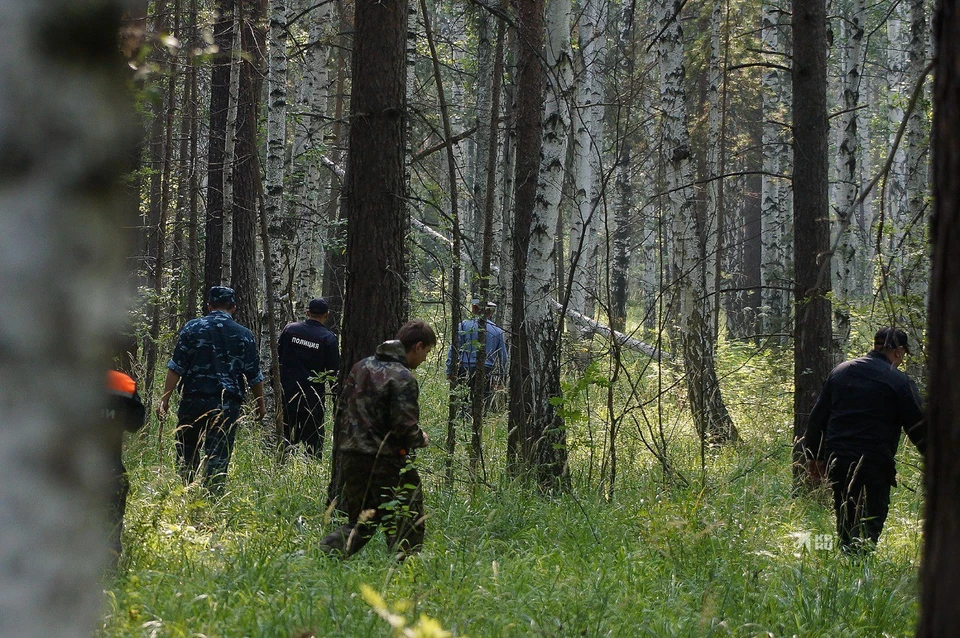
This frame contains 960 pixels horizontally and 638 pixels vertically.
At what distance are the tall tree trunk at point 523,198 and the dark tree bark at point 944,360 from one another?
555cm

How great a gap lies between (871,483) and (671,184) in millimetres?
6193

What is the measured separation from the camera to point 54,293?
1.12 m

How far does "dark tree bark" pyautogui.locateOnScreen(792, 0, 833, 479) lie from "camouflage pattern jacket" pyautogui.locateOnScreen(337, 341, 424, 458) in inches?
206

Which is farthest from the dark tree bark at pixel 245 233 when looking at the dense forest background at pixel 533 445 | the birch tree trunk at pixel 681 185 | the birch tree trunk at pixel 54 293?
the birch tree trunk at pixel 54 293

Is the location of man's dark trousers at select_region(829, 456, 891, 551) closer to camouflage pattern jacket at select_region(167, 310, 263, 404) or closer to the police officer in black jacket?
the police officer in black jacket

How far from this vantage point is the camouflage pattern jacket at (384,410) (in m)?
5.54

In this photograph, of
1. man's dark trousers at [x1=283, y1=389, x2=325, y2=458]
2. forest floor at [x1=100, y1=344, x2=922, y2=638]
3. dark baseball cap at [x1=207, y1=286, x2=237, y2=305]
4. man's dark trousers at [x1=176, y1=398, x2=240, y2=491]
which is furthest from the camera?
man's dark trousers at [x1=283, y1=389, x2=325, y2=458]

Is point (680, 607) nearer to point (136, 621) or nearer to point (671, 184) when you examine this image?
point (136, 621)

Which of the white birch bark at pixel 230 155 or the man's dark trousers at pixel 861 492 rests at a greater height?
the white birch bark at pixel 230 155

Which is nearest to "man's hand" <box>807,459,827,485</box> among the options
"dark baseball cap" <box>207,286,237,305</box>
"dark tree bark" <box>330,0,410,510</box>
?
"dark tree bark" <box>330,0,410,510</box>

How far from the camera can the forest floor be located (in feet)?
13.0

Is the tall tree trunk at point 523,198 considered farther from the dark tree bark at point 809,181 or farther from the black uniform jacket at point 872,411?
the dark tree bark at point 809,181

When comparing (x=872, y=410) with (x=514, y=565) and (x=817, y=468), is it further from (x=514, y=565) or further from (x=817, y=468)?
(x=514, y=565)

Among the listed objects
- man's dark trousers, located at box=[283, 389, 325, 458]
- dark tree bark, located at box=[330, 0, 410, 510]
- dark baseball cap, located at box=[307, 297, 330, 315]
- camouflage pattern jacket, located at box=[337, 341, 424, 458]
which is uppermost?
dark tree bark, located at box=[330, 0, 410, 510]
